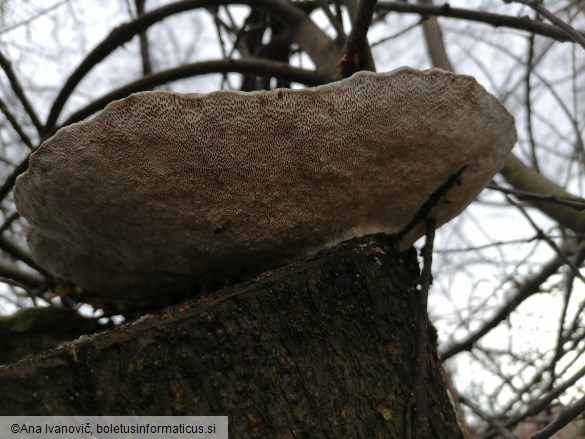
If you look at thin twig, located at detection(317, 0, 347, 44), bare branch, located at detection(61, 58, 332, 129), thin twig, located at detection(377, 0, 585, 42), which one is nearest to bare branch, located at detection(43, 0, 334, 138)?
bare branch, located at detection(61, 58, 332, 129)

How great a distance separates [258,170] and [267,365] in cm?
51

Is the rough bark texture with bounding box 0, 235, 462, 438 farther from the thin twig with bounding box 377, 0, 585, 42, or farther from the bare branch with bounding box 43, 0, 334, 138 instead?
the bare branch with bounding box 43, 0, 334, 138

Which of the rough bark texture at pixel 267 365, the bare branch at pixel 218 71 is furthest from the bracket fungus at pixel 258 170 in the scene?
the bare branch at pixel 218 71

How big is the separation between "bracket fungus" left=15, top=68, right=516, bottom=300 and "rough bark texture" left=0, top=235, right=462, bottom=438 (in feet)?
0.69

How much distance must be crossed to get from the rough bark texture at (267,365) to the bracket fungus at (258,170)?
0.21 m

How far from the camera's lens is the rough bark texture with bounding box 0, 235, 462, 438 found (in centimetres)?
117

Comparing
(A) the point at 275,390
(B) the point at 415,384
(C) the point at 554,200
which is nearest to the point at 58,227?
(A) the point at 275,390

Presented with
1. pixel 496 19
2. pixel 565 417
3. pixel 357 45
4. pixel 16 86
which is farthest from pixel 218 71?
pixel 565 417

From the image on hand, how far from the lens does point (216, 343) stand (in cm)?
129

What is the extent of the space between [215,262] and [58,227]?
1.76 feet

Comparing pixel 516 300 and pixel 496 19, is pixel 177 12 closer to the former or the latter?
→ pixel 496 19

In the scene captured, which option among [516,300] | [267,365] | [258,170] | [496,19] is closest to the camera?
[267,365]

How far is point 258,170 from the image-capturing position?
145cm

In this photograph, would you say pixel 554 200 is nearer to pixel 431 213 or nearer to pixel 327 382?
pixel 431 213
